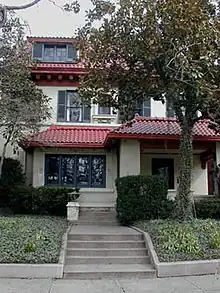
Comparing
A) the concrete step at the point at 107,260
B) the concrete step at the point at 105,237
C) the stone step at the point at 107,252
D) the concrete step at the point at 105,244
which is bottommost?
the concrete step at the point at 107,260

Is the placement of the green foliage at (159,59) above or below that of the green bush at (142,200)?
above

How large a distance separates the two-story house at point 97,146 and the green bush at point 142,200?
122 inches

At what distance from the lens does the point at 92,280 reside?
346 inches

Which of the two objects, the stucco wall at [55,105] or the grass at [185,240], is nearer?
the grass at [185,240]

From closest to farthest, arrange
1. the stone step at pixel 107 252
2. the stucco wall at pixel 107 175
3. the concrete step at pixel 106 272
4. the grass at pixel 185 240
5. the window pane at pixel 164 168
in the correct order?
1. the concrete step at pixel 106 272
2. the grass at pixel 185 240
3. the stone step at pixel 107 252
4. the stucco wall at pixel 107 175
5. the window pane at pixel 164 168

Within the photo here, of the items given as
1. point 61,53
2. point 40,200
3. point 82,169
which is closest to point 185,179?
point 40,200

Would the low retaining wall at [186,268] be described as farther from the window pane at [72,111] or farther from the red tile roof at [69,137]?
the window pane at [72,111]

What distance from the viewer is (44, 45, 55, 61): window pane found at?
72.9ft

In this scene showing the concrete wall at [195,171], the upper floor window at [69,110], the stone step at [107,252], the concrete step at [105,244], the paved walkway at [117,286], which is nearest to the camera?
the paved walkway at [117,286]

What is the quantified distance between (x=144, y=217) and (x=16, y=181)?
690 cm

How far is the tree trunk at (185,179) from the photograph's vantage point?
506 inches

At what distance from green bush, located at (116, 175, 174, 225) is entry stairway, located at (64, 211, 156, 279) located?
5.24ft

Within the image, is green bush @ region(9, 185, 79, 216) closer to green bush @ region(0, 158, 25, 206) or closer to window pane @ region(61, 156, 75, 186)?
green bush @ region(0, 158, 25, 206)

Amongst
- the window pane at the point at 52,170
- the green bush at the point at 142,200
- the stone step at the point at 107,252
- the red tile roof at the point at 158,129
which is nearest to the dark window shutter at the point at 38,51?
the window pane at the point at 52,170
